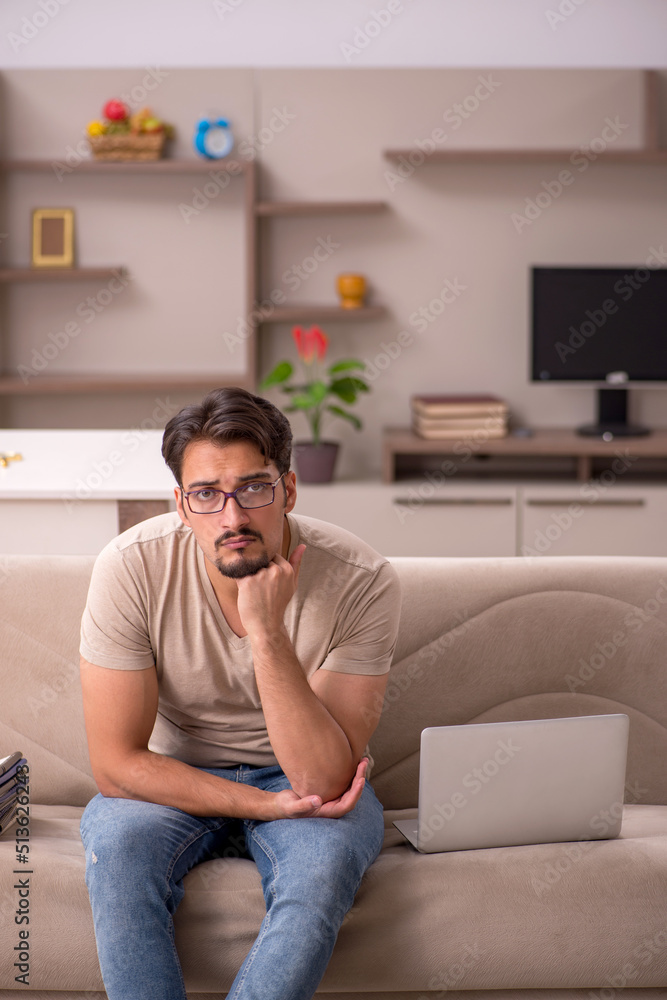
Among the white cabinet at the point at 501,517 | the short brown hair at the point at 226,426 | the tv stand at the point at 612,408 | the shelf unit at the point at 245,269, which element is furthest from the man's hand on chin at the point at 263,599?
the tv stand at the point at 612,408

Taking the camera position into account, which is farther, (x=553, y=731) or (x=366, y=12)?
(x=366, y=12)

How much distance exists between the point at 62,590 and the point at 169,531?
0.40 m

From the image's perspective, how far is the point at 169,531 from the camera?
152cm

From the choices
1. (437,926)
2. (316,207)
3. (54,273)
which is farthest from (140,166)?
(437,926)

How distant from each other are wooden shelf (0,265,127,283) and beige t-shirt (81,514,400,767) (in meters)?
2.49

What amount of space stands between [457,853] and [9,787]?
2.37 ft

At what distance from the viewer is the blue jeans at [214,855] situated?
1.20 meters

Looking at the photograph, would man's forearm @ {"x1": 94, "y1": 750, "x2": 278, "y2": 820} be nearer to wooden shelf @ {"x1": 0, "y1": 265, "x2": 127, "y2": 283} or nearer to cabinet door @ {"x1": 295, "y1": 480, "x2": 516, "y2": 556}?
cabinet door @ {"x1": 295, "y1": 480, "x2": 516, "y2": 556}

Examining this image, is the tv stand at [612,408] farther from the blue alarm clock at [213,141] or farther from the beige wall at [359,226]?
the blue alarm clock at [213,141]

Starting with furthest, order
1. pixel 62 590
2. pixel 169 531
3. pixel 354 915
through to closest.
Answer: pixel 62 590 < pixel 169 531 < pixel 354 915

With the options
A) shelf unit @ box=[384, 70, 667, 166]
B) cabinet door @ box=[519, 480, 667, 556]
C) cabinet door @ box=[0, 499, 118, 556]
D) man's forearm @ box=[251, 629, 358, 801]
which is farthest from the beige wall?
man's forearm @ box=[251, 629, 358, 801]

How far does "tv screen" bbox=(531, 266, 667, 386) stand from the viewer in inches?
149

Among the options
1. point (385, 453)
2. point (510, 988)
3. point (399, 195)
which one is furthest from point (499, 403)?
point (510, 988)

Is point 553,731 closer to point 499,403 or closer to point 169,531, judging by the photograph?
point 169,531
